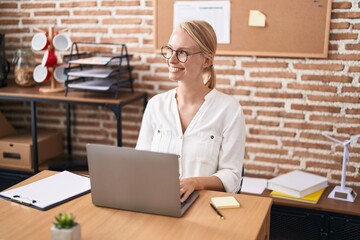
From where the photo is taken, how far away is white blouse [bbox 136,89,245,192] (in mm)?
1972

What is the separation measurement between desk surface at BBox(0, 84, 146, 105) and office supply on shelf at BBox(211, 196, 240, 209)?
1.39 meters

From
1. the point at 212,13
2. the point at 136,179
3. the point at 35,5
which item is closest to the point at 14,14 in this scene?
the point at 35,5

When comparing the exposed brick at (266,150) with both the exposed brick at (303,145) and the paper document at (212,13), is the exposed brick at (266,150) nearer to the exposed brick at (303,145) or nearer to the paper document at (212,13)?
the exposed brick at (303,145)

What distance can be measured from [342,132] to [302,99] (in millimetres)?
320

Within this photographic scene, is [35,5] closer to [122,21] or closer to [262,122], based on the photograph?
[122,21]

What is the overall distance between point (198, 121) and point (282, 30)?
3.76 feet

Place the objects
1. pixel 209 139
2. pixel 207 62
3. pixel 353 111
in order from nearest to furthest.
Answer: pixel 209 139 < pixel 207 62 < pixel 353 111

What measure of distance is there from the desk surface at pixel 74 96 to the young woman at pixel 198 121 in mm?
847

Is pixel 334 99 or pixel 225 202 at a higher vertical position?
pixel 334 99

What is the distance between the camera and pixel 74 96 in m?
2.99

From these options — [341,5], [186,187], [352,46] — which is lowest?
[186,187]

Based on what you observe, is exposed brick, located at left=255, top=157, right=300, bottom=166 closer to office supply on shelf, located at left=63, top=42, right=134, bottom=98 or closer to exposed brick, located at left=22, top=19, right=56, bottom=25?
office supply on shelf, located at left=63, top=42, right=134, bottom=98

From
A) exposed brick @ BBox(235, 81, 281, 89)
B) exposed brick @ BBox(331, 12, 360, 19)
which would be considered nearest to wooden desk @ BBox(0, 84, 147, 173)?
exposed brick @ BBox(235, 81, 281, 89)

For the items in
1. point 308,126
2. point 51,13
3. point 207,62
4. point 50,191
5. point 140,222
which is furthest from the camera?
point 51,13
